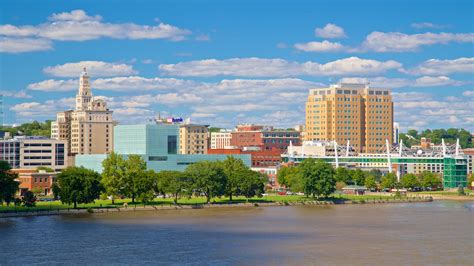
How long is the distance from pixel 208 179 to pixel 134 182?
978cm

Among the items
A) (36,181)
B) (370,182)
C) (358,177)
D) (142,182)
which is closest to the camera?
(142,182)

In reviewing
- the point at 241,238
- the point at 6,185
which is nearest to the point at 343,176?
the point at 6,185

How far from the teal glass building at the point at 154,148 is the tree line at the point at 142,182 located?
95.3 feet

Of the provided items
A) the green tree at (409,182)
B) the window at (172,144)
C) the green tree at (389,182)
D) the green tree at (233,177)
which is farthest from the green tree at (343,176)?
the green tree at (233,177)

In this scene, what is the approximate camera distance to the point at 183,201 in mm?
120000

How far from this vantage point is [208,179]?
378 feet

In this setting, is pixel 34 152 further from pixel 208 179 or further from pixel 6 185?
pixel 6 185

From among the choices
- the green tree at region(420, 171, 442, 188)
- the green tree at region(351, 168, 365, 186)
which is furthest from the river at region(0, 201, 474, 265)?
the green tree at region(420, 171, 442, 188)

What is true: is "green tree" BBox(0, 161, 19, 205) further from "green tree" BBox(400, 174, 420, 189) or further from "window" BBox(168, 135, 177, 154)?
"green tree" BBox(400, 174, 420, 189)

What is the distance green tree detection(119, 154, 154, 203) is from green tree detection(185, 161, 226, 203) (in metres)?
6.43

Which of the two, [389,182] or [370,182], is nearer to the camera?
[370,182]

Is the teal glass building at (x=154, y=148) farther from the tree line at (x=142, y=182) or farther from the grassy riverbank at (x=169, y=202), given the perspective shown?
the tree line at (x=142, y=182)

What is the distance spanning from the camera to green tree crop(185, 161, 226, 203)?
11519 centimetres

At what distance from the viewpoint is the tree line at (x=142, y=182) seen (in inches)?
4114
